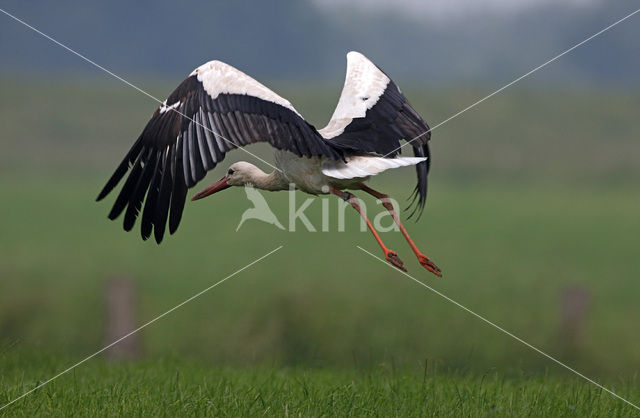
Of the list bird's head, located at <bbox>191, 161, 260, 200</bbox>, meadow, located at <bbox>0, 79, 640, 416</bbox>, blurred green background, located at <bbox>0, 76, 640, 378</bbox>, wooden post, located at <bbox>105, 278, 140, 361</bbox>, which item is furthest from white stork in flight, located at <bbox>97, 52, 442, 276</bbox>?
wooden post, located at <bbox>105, 278, 140, 361</bbox>

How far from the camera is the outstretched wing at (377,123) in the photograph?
7004 mm

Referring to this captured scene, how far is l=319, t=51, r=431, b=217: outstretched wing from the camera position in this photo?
276 inches

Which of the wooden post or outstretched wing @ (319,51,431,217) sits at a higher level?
outstretched wing @ (319,51,431,217)

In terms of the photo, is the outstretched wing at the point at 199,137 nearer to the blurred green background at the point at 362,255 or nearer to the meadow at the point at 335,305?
the meadow at the point at 335,305

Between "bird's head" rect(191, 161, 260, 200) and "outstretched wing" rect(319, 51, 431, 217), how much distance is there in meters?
0.70

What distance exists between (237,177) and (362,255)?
72.6ft

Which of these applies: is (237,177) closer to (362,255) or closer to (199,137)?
(199,137)

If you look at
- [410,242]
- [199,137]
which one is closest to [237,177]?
[199,137]

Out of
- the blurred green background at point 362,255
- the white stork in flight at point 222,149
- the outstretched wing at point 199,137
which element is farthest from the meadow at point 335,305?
the outstretched wing at point 199,137

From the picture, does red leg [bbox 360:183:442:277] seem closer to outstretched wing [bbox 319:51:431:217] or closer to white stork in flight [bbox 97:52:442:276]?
white stork in flight [bbox 97:52:442:276]

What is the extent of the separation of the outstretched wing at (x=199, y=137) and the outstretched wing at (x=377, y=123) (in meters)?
0.46

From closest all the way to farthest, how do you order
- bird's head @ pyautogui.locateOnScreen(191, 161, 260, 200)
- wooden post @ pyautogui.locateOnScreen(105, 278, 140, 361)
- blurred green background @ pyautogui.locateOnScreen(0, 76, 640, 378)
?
bird's head @ pyautogui.locateOnScreen(191, 161, 260, 200)
wooden post @ pyautogui.locateOnScreen(105, 278, 140, 361)
blurred green background @ pyautogui.locateOnScreen(0, 76, 640, 378)

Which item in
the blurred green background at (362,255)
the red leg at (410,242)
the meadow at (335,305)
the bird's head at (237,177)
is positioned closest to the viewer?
the meadow at (335,305)

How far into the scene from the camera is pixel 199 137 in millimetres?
6270
